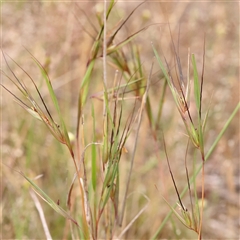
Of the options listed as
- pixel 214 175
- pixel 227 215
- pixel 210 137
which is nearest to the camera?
pixel 227 215

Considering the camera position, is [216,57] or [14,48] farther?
[216,57]

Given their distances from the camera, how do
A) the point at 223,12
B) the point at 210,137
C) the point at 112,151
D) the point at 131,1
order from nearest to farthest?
1. the point at 112,151
2. the point at 210,137
3. the point at 223,12
4. the point at 131,1

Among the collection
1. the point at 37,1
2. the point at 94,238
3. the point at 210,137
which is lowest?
the point at 210,137

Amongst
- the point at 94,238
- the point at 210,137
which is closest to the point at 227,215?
the point at 210,137

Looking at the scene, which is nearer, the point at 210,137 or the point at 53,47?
the point at 210,137

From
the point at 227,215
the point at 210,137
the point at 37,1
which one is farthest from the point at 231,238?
the point at 37,1

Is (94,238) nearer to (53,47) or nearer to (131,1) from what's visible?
(53,47)

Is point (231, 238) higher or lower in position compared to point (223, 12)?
lower

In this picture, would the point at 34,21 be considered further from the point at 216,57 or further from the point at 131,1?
the point at 131,1

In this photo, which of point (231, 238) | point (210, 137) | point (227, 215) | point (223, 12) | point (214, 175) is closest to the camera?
point (231, 238)
